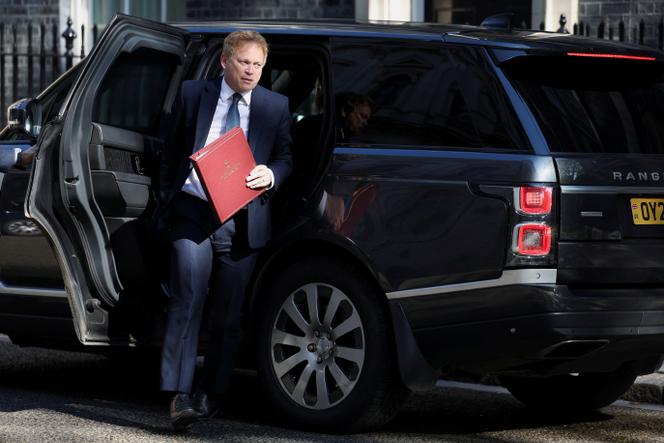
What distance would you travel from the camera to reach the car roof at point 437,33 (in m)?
6.87

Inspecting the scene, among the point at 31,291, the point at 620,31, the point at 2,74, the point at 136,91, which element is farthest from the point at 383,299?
the point at 2,74

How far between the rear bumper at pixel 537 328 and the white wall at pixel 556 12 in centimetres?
755

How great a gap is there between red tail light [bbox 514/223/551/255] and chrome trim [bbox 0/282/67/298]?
2.37 meters

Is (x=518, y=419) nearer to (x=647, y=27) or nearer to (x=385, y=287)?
(x=385, y=287)

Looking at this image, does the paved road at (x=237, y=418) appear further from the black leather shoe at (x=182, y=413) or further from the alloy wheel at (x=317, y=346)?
the alloy wheel at (x=317, y=346)

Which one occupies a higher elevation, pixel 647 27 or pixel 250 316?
pixel 647 27

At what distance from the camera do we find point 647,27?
13594 mm

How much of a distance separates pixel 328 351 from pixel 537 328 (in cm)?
103

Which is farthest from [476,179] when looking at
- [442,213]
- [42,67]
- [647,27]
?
[42,67]

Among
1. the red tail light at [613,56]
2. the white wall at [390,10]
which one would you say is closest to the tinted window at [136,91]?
the red tail light at [613,56]

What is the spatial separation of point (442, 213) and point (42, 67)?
9.14m

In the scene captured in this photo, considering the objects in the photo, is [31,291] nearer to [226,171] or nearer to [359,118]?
[226,171]

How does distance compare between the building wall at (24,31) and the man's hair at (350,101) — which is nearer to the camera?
the man's hair at (350,101)

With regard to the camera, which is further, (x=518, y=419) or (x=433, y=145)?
(x=518, y=419)
